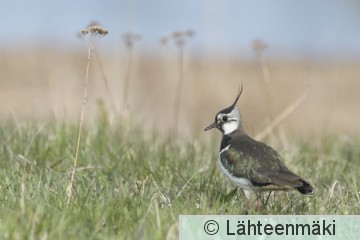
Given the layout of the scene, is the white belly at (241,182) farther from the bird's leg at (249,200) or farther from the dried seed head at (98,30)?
the dried seed head at (98,30)

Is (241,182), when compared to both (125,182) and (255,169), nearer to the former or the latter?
(255,169)

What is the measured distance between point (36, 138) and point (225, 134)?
1.72 m

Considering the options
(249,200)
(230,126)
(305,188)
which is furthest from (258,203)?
(230,126)

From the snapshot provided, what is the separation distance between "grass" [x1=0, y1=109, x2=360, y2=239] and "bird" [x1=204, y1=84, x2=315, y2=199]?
0.51ft

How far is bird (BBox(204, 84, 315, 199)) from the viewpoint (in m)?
4.53

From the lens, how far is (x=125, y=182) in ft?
18.0

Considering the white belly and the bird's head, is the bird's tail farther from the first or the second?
the bird's head

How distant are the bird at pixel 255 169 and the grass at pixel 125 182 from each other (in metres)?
0.15

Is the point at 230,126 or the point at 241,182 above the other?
the point at 230,126

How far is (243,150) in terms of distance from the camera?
15.9 ft

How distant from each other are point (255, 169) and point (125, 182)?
118 centimetres

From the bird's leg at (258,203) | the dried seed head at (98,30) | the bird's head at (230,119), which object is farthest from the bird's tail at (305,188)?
the dried seed head at (98,30)

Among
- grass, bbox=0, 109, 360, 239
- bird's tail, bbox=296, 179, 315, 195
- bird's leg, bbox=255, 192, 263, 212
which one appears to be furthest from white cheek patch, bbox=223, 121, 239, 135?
bird's tail, bbox=296, 179, 315, 195

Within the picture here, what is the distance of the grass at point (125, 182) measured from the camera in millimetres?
4141
